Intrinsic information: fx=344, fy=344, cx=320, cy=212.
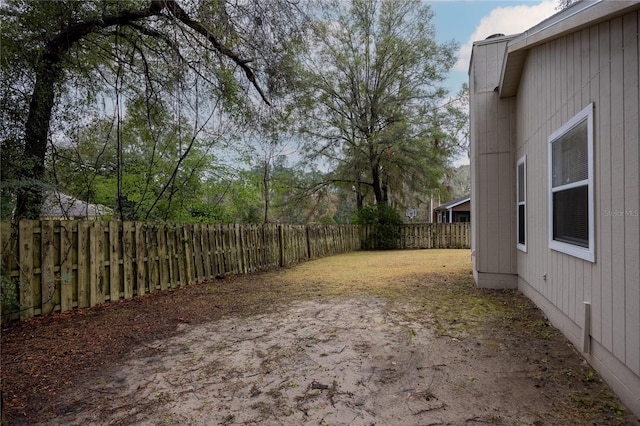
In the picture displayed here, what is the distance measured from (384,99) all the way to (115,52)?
43.7 ft

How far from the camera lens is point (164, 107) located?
6.59m

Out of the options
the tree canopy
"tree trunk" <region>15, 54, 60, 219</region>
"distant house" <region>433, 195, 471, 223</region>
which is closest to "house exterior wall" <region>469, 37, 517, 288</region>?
the tree canopy

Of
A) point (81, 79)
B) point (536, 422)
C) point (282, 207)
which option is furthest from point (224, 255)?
point (282, 207)

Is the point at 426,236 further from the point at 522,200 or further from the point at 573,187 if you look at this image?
the point at 573,187

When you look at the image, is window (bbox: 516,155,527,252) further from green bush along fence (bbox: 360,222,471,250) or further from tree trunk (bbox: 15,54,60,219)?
green bush along fence (bbox: 360,222,471,250)

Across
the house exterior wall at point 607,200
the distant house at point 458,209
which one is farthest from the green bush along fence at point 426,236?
the house exterior wall at point 607,200

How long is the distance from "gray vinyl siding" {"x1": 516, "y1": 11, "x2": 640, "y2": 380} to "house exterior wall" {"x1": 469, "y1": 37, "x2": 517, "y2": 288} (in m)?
1.93

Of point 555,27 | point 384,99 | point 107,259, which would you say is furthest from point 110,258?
point 384,99

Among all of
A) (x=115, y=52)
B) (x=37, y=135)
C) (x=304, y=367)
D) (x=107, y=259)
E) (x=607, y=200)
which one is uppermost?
(x=115, y=52)

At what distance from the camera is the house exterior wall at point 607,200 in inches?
86.1

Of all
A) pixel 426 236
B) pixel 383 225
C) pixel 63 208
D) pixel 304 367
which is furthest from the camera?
pixel 426 236

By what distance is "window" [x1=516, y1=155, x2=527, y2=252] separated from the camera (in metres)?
5.11

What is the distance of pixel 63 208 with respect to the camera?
5.86 metres

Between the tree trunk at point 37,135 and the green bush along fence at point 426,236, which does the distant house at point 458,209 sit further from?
the tree trunk at point 37,135
